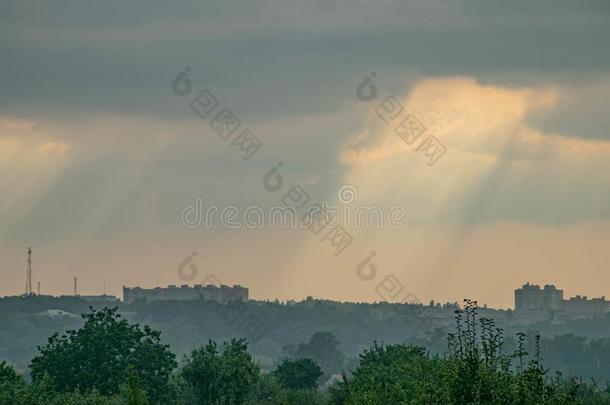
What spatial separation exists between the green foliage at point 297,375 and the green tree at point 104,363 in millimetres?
43095

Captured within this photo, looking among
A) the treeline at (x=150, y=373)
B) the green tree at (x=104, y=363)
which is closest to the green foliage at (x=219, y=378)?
the treeline at (x=150, y=373)

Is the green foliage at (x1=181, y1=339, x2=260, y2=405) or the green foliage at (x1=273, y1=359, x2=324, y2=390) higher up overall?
the green foliage at (x1=273, y1=359, x2=324, y2=390)

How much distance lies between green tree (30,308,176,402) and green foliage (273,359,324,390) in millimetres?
43095

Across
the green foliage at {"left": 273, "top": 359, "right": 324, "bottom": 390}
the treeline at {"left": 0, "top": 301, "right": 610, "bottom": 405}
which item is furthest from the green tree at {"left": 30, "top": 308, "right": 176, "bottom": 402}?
the green foliage at {"left": 273, "top": 359, "right": 324, "bottom": 390}

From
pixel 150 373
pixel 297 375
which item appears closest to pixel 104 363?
pixel 150 373

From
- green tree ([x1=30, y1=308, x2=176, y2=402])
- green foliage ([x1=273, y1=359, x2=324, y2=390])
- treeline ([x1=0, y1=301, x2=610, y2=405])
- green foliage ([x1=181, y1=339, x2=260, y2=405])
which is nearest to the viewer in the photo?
treeline ([x1=0, y1=301, x2=610, y2=405])

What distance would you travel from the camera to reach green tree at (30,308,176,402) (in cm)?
11350

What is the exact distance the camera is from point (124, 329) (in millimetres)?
118875

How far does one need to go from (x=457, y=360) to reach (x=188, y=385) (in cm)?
6432

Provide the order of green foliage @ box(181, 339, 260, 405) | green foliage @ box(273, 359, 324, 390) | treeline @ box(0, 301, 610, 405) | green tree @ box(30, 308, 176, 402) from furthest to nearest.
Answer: green foliage @ box(273, 359, 324, 390) < green foliage @ box(181, 339, 260, 405) < green tree @ box(30, 308, 176, 402) < treeline @ box(0, 301, 610, 405)

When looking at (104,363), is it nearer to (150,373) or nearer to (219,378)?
(150,373)

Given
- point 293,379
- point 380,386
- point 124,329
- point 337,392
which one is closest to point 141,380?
point 124,329

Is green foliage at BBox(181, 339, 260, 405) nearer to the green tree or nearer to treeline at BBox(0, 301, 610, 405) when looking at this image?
treeline at BBox(0, 301, 610, 405)

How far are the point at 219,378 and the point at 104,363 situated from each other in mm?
9638
